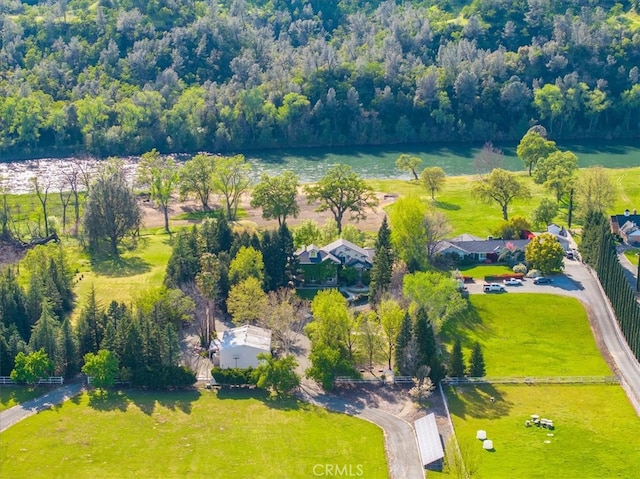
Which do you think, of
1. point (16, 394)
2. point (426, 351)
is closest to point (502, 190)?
point (426, 351)

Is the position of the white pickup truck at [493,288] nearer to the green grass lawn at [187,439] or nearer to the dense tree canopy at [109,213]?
the green grass lawn at [187,439]

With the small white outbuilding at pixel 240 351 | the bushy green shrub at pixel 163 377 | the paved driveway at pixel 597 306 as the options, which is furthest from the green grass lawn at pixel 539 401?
the bushy green shrub at pixel 163 377

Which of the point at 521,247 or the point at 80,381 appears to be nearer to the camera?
the point at 80,381

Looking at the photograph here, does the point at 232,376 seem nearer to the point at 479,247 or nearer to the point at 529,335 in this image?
the point at 529,335

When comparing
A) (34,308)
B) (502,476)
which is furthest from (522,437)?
(34,308)

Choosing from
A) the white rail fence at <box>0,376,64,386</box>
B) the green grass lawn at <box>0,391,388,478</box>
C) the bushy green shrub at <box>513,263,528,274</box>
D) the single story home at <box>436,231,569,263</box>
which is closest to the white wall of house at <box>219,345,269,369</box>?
the green grass lawn at <box>0,391,388,478</box>

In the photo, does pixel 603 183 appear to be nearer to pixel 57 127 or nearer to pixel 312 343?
pixel 312 343
